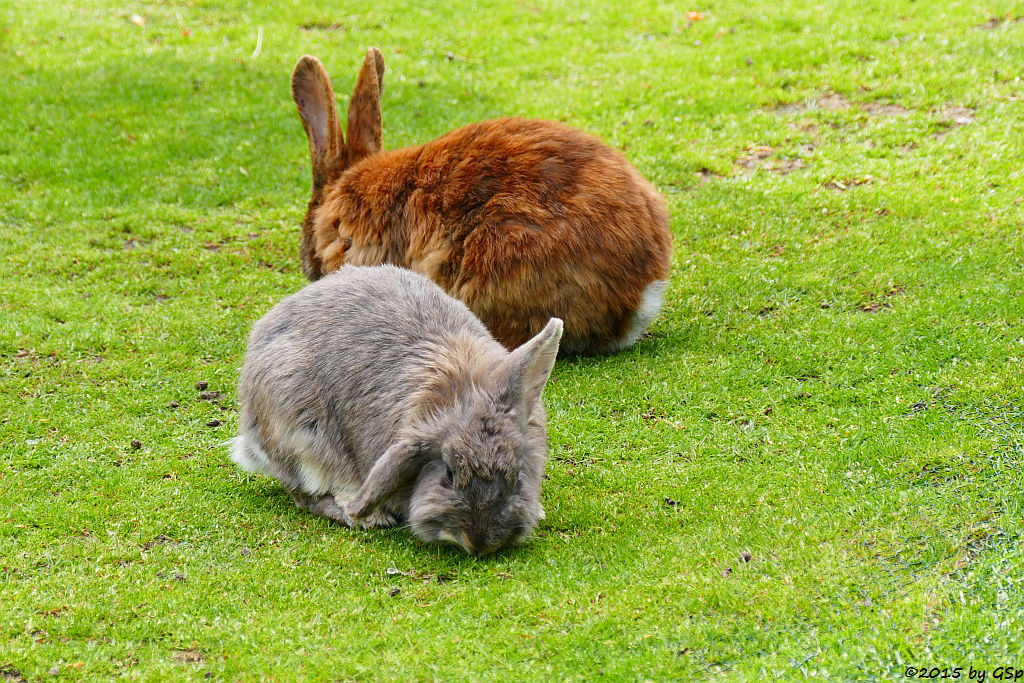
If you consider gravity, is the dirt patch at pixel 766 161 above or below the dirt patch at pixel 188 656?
above

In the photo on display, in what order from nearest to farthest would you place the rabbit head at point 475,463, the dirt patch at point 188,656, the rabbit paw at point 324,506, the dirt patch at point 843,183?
the dirt patch at point 188,656 → the rabbit head at point 475,463 → the rabbit paw at point 324,506 → the dirt patch at point 843,183

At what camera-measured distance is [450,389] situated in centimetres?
514

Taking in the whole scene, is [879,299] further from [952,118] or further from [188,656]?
[188,656]

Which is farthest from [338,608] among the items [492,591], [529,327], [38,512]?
[529,327]

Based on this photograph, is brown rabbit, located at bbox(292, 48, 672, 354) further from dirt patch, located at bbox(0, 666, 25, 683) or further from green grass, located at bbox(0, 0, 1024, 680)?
dirt patch, located at bbox(0, 666, 25, 683)

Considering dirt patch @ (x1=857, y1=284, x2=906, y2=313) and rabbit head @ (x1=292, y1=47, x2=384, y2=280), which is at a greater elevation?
rabbit head @ (x1=292, y1=47, x2=384, y2=280)

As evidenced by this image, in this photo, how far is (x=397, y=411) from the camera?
520 centimetres

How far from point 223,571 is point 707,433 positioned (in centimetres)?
297

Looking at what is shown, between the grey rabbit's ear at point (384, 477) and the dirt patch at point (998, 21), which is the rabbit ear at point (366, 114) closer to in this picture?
the grey rabbit's ear at point (384, 477)

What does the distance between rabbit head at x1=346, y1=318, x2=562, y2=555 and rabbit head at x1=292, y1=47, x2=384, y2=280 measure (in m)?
3.51

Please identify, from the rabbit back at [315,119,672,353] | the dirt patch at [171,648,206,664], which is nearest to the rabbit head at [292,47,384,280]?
the rabbit back at [315,119,672,353]

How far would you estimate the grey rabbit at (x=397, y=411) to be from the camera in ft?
15.8

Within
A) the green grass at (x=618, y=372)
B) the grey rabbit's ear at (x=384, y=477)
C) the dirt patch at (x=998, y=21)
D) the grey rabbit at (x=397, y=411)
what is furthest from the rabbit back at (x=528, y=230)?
the dirt patch at (x=998, y=21)

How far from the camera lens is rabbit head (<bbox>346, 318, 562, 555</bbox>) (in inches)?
188
